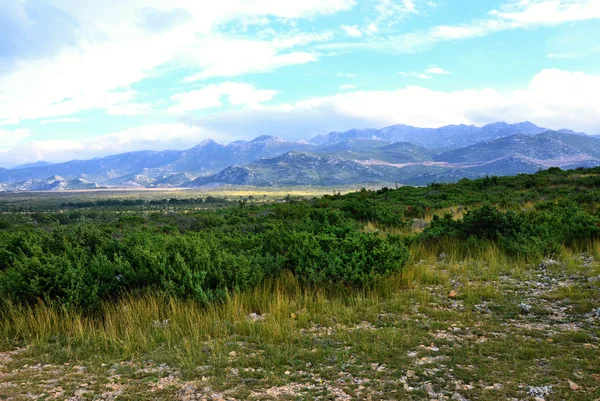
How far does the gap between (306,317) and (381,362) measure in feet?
6.10

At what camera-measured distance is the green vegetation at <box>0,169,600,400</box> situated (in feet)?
15.0

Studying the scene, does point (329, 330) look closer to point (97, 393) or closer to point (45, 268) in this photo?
point (97, 393)

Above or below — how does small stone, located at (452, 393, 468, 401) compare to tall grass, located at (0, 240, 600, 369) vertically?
below

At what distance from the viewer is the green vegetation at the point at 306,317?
4.57 m

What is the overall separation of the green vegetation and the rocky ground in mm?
24

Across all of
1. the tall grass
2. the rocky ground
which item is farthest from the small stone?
the tall grass

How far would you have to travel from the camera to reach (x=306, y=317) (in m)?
6.62

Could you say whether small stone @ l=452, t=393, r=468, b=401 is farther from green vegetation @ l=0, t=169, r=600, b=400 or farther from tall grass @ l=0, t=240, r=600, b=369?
tall grass @ l=0, t=240, r=600, b=369

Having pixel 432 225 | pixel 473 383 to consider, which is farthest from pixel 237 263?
pixel 432 225

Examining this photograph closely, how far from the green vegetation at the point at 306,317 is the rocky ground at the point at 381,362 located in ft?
0.08

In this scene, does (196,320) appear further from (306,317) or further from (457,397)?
(457,397)

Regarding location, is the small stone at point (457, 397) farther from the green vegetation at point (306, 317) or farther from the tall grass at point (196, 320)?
the tall grass at point (196, 320)

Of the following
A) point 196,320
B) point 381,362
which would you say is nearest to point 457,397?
point 381,362

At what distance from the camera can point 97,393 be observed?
4477mm
